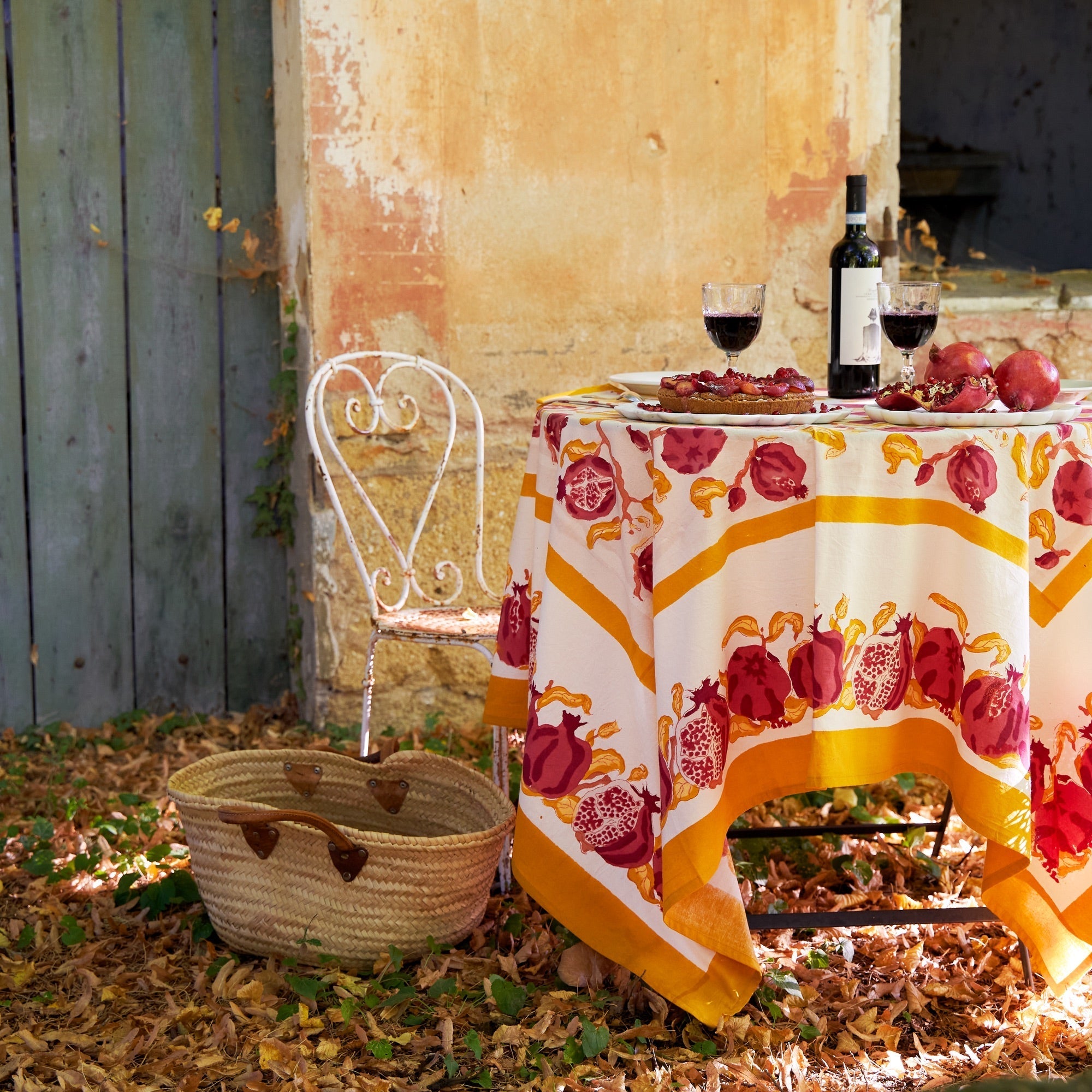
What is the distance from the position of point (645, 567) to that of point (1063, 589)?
52 cm

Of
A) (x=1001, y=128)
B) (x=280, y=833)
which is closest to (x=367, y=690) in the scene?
(x=280, y=833)

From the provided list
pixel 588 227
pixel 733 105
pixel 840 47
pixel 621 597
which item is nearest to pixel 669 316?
pixel 588 227

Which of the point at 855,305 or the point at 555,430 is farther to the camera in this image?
the point at 855,305

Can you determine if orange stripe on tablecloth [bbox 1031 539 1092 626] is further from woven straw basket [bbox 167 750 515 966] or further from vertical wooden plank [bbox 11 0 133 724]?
vertical wooden plank [bbox 11 0 133 724]

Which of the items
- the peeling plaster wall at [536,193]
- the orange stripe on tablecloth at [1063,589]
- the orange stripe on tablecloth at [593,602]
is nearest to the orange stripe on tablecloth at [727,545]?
the orange stripe on tablecloth at [593,602]

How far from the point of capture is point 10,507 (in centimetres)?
301

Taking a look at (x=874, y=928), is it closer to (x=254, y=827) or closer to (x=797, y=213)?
(x=254, y=827)

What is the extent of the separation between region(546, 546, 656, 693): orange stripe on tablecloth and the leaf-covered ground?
1.72 ft

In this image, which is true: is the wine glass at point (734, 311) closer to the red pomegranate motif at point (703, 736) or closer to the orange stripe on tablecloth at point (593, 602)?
the orange stripe on tablecloth at point (593, 602)

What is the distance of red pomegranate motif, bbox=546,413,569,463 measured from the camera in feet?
5.84

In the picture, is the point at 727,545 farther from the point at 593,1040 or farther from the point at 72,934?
the point at 72,934

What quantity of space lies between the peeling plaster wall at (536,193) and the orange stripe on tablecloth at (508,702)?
1.05m

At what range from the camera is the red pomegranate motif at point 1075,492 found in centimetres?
161

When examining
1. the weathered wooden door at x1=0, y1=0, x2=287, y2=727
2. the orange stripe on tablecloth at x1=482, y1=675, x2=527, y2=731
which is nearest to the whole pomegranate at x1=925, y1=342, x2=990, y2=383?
the orange stripe on tablecloth at x1=482, y1=675, x2=527, y2=731
